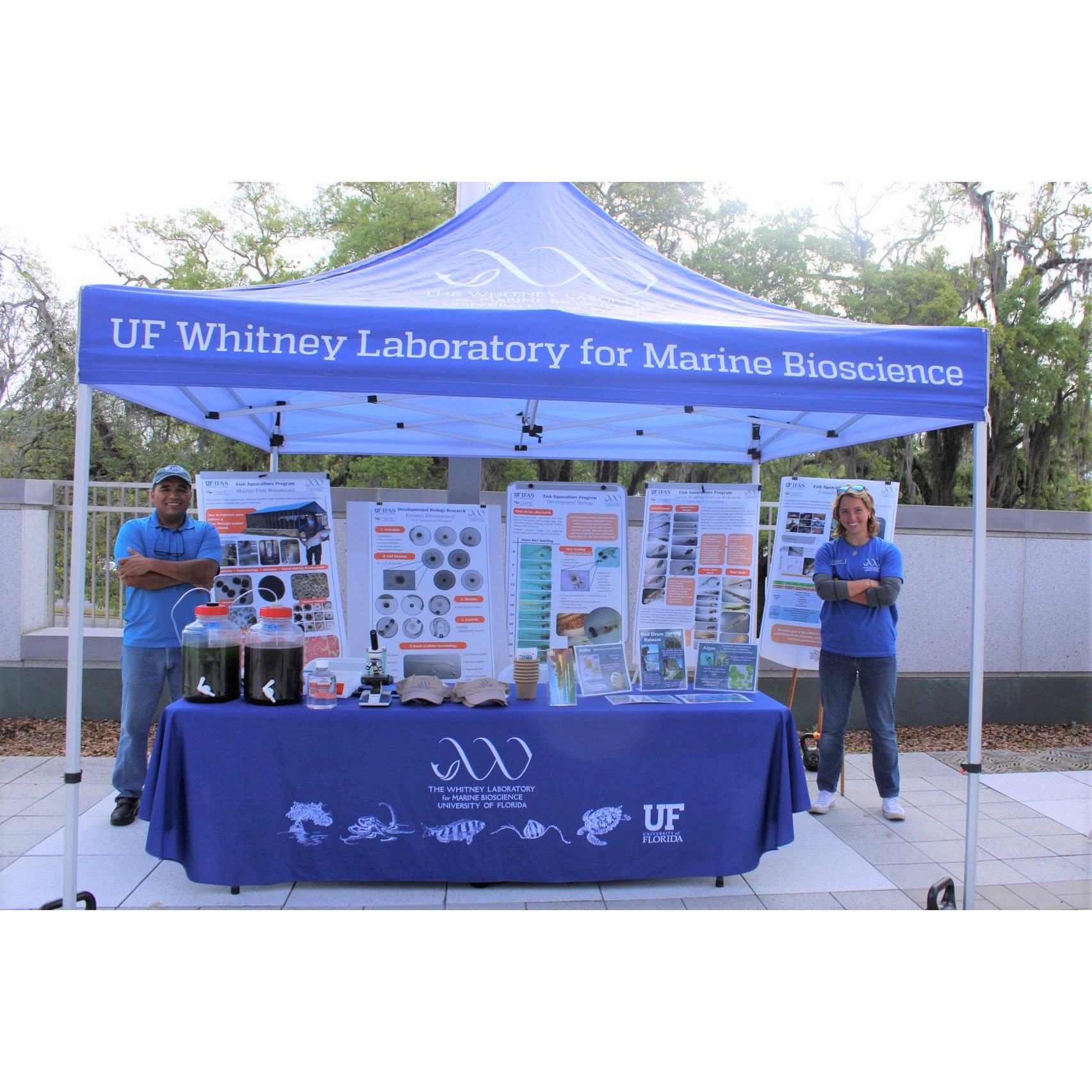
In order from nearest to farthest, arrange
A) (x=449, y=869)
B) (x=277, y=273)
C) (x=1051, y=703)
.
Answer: (x=449, y=869) → (x=1051, y=703) → (x=277, y=273)

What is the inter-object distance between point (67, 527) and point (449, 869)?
182 inches

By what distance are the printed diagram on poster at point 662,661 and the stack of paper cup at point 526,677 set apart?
500mm

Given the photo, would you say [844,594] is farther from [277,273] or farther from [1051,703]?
[277,273]

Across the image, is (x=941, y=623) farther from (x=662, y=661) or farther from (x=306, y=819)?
(x=306, y=819)

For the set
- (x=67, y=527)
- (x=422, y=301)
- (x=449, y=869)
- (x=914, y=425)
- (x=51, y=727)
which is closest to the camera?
(x=422, y=301)

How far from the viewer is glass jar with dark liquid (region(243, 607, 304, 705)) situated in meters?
3.13

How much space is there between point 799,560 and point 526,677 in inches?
86.0

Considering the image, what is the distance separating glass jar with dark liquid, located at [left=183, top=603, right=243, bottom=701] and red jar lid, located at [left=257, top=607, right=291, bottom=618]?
0.17 meters

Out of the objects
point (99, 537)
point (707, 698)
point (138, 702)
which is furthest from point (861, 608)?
point (99, 537)

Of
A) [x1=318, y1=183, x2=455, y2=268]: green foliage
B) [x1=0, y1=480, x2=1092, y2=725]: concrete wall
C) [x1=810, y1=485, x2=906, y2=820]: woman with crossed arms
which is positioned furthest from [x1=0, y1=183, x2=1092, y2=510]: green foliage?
[x1=810, y1=485, x2=906, y2=820]: woman with crossed arms

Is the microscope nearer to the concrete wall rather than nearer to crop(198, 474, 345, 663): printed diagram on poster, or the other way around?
crop(198, 474, 345, 663): printed diagram on poster

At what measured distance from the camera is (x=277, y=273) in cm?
1470

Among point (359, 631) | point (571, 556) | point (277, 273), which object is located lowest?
point (359, 631)

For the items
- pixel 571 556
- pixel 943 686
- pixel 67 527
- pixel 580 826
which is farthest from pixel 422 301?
pixel 943 686
